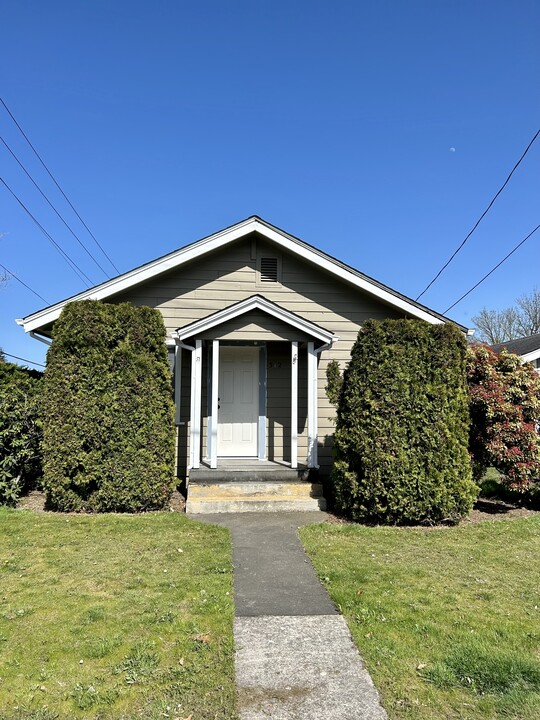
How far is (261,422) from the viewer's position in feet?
31.4

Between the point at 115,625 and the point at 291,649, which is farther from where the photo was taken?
the point at 115,625

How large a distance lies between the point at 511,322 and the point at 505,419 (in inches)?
1391

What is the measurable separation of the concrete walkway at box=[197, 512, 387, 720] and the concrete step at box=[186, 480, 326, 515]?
209 cm

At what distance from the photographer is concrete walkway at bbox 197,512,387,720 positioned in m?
2.67

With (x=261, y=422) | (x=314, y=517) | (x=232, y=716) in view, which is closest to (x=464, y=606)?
(x=232, y=716)

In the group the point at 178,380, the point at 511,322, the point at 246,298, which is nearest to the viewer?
the point at 246,298

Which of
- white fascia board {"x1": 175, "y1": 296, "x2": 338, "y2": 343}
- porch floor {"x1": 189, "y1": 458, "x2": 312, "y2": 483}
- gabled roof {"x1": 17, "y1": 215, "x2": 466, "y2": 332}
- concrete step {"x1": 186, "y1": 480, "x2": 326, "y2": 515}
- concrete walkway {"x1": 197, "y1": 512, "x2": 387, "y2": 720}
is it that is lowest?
concrete walkway {"x1": 197, "y1": 512, "x2": 387, "y2": 720}

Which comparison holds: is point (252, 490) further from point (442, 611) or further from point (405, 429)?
point (442, 611)

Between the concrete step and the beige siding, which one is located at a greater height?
the beige siding

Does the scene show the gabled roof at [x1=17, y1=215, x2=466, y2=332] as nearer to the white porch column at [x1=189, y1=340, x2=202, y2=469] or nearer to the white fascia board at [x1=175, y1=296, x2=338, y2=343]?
the white fascia board at [x1=175, y1=296, x2=338, y2=343]

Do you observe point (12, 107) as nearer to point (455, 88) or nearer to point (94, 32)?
point (94, 32)

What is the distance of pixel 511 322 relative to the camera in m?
38.8

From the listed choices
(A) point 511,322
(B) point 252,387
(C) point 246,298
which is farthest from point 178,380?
(A) point 511,322

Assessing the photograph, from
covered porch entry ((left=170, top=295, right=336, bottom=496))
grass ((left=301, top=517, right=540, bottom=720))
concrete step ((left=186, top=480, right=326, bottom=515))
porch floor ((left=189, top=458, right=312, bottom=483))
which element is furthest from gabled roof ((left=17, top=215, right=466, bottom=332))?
grass ((left=301, top=517, right=540, bottom=720))
